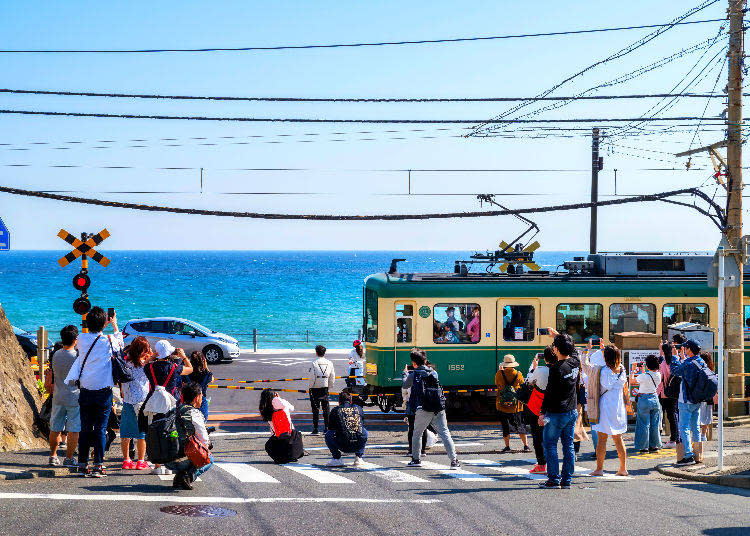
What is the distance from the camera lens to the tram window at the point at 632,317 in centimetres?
2083

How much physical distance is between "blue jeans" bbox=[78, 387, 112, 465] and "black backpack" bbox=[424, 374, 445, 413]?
174 inches

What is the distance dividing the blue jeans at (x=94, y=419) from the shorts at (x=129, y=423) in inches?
19.4

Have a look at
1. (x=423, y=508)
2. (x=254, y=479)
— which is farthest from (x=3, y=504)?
(x=423, y=508)

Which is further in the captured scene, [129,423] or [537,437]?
[537,437]

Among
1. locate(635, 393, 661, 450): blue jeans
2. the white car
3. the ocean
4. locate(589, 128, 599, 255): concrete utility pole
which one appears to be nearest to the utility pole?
locate(589, 128, 599, 255): concrete utility pole

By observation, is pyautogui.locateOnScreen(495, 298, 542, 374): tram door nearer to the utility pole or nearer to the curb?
the curb

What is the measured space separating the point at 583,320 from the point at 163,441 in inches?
496

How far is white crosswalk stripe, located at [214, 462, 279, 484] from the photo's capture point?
38.2 feet

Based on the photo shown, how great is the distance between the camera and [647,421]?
14844mm

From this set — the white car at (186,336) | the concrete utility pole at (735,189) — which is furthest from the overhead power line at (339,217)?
the white car at (186,336)

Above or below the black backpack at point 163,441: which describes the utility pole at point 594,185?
above

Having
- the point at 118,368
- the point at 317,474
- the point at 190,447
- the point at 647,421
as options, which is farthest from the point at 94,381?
the point at 647,421

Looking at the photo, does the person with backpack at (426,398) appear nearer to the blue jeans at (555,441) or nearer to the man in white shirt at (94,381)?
the blue jeans at (555,441)

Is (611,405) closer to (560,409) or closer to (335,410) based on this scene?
(560,409)
